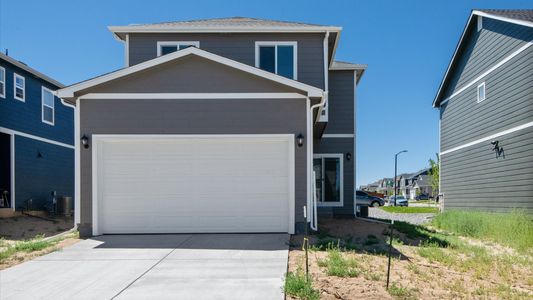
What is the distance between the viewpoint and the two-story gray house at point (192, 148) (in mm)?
9336

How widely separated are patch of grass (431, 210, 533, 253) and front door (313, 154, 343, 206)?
12.2 ft

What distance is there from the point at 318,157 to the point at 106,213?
7.69 metres

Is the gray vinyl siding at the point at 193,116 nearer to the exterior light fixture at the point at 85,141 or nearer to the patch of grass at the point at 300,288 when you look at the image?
the exterior light fixture at the point at 85,141

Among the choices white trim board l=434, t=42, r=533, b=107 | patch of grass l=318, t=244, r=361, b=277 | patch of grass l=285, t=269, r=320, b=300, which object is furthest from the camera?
white trim board l=434, t=42, r=533, b=107

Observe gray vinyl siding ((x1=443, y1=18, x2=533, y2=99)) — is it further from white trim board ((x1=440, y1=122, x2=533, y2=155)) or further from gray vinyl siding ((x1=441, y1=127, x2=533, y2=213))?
gray vinyl siding ((x1=441, y1=127, x2=533, y2=213))

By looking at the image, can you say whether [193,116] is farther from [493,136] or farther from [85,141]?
[493,136]

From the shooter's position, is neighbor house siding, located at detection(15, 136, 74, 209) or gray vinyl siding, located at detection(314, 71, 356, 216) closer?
gray vinyl siding, located at detection(314, 71, 356, 216)

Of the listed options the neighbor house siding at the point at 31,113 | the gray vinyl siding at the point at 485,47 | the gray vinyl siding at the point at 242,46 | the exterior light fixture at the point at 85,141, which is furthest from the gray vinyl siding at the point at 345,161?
the neighbor house siding at the point at 31,113

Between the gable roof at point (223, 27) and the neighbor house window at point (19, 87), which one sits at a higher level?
the gable roof at point (223, 27)

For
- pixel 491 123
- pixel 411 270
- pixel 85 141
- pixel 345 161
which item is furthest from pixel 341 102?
pixel 411 270

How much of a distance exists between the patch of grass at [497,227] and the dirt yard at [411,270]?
5.04 ft

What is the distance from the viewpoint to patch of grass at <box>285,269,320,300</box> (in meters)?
5.02

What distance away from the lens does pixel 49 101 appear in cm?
1789

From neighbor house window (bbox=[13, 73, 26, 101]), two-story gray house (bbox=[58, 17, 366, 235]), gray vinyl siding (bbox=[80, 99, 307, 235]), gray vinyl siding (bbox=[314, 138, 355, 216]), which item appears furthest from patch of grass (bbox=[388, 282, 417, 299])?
neighbor house window (bbox=[13, 73, 26, 101])
